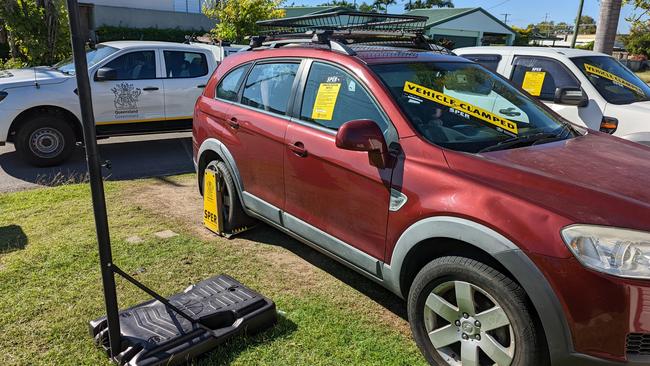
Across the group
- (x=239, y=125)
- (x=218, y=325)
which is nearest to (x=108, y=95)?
(x=239, y=125)

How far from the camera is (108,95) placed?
24.8ft

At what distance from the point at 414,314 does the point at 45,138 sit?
622 cm

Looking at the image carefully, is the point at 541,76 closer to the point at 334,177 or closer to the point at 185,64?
the point at 334,177

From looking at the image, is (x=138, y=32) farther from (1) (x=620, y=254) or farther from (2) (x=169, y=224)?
(1) (x=620, y=254)

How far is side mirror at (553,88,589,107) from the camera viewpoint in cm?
539

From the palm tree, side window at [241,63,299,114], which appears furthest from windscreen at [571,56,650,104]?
side window at [241,63,299,114]


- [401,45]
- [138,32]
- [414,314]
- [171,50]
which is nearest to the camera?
[414,314]

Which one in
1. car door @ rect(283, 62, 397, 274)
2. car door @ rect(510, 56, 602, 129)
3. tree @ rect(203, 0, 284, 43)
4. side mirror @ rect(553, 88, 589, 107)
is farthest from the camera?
tree @ rect(203, 0, 284, 43)

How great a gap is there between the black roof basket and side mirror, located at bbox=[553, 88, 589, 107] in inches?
70.4

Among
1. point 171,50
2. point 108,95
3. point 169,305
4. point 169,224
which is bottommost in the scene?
point 169,224

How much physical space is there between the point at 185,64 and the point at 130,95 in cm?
112

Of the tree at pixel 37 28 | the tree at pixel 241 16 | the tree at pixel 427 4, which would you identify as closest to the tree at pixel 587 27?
the tree at pixel 427 4

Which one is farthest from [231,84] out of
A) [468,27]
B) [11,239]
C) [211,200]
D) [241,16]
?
[468,27]

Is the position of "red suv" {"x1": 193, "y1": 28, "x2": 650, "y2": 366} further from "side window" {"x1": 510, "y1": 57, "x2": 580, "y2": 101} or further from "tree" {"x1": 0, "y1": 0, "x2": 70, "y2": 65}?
"tree" {"x1": 0, "y1": 0, "x2": 70, "y2": 65}
